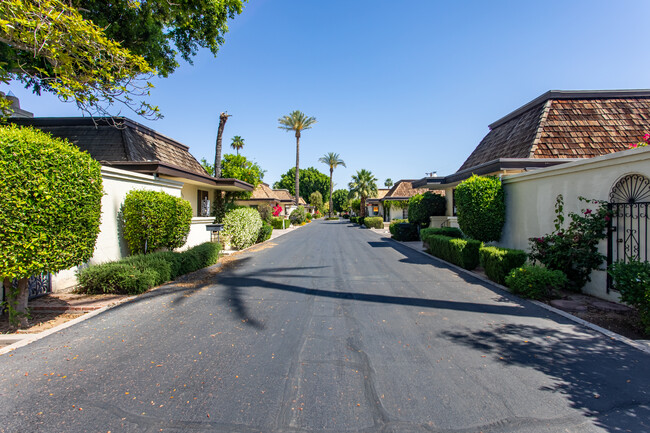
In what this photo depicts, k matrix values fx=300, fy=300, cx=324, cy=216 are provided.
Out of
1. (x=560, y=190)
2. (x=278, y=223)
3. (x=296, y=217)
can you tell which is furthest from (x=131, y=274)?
(x=296, y=217)

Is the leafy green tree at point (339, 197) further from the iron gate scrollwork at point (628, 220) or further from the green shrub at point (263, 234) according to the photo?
the iron gate scrollwork at point (628, 220)

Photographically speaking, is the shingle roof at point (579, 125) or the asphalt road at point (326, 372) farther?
the shingle roof at point (579, 125)

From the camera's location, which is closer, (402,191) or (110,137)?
(110,137)

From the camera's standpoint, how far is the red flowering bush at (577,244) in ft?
20.1

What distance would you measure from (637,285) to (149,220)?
10.3 meters

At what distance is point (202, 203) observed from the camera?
17.3 metres

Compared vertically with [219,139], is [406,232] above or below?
below

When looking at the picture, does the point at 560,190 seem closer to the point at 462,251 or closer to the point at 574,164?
the point at 574,164

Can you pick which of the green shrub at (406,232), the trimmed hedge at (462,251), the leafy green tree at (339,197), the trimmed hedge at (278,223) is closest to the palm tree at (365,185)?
the trimmed hedge at (278,223)

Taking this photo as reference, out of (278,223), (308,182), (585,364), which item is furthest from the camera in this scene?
(308,182)

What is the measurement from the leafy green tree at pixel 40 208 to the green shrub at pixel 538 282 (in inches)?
331

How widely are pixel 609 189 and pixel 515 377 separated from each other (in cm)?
507

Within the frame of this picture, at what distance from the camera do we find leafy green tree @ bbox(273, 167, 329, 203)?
90.1m

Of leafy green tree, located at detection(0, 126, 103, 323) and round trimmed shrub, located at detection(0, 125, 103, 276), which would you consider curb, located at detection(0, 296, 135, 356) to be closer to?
leafy green tree, located at detection(0, 126, 103, 323)
